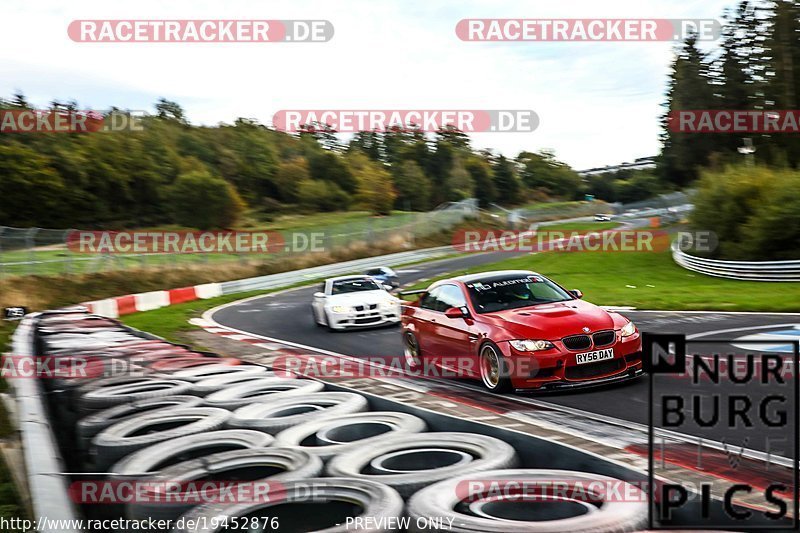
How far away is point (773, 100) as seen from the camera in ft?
163

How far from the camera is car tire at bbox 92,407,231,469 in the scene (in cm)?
570

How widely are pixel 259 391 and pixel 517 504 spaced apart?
13.1 ft

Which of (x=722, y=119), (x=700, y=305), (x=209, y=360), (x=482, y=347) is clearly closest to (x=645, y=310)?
(x=700, y=305)

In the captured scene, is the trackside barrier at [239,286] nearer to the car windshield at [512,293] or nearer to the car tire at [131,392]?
the car tire at [131,392]

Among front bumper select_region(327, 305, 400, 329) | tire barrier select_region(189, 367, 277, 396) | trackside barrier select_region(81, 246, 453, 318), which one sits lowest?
trackside barrier select_region(81, 246, 453, 318)

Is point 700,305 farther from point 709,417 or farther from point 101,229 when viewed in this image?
point 101,229

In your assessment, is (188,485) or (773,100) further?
(773,100)

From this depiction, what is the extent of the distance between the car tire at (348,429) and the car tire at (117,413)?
4.87ft

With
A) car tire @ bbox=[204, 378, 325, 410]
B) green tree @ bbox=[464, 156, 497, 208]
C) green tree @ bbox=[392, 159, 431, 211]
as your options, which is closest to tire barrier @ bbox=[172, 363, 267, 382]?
car tire @ bbox=[204, 378, 325, 410]

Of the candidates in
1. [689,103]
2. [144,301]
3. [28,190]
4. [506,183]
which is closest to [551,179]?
[506,183]

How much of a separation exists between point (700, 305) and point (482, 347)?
10.4m

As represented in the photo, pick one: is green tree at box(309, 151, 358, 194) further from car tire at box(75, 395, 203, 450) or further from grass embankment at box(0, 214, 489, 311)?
car tire at box(75, 395, 203, 450)

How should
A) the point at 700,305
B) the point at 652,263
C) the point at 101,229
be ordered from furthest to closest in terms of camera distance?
1. the point at 101,229
2. the point at 652,263
3. the point at 700,305

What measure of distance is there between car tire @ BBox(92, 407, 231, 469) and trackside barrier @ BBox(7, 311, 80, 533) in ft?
1.02
